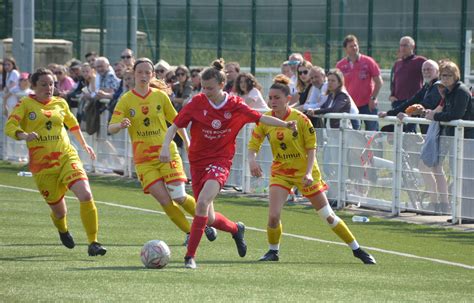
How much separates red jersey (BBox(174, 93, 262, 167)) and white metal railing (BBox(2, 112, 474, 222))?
444 centimetres

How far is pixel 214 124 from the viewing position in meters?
12.4

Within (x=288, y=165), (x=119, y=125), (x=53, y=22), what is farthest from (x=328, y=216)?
(x=53, y=22)

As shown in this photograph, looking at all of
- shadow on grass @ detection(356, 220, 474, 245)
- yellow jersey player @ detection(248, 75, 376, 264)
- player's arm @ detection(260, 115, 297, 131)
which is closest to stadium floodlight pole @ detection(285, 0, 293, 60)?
shadow on grass @ detection(356, 220, 474, 245)

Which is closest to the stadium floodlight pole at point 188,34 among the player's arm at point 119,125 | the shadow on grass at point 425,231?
the shadow on grass at point 425,231

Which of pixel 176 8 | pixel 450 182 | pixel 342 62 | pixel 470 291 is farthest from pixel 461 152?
pixel 176 8

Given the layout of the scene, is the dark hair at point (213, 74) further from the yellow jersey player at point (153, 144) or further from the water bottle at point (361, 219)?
the water bottle at point (361, 219)

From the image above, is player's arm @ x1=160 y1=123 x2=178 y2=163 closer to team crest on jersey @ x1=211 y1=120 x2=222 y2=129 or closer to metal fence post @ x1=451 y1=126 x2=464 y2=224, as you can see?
team crest on jersey @ x1=211 y1=120 x2=222 y2=129

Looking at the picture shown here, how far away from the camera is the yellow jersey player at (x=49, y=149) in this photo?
519 inches

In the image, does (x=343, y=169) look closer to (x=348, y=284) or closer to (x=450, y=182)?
(x=450, y=182)

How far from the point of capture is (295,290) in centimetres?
1046

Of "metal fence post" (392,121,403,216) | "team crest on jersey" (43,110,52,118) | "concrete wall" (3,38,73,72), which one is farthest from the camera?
"concrete wall" (3,38,73,72)

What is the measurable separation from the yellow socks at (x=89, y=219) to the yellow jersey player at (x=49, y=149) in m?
0.01

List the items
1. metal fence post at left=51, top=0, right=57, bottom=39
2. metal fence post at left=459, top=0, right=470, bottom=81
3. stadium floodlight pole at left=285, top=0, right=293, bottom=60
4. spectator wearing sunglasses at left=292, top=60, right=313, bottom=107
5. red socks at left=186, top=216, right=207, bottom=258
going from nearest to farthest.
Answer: red socks at left=186, top=216, right=207, bottom=258
spectator wearing sunglasses at left=292, top=60, right=313, bottom=107
metal fence post at left=459, top=0, right=470, bottom=81
stadium floodlight pole at left=285, top=0, right=293, bottom=60
metal fence post at left=51, top=0, right=57, bottom=39

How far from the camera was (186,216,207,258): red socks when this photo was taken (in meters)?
11.7
